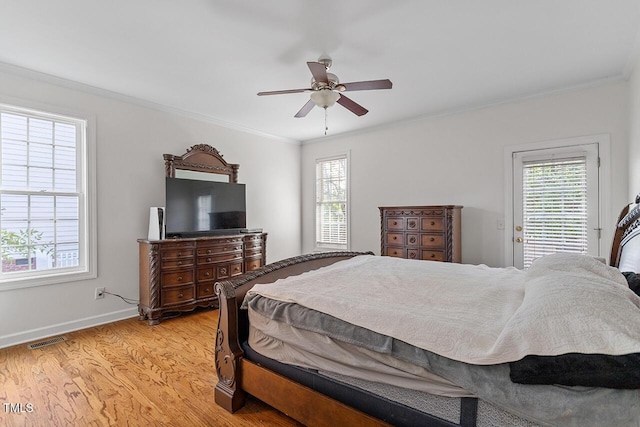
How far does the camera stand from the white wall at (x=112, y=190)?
3.08 metres

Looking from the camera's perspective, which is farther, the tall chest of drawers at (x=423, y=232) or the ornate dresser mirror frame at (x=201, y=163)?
the ornate dresser mirror frame at (x=201, y=163)

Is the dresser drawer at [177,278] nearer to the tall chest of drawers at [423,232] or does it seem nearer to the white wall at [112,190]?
the white wall at [112,190]

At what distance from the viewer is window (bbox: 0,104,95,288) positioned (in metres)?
3.06

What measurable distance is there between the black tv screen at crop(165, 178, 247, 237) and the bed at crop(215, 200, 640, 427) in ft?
7.36

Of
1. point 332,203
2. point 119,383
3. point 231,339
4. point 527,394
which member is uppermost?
point 332,203

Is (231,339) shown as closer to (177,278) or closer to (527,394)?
(527,394)

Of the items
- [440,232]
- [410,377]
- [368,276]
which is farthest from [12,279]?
[440,232]

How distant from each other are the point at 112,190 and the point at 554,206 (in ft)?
17.0

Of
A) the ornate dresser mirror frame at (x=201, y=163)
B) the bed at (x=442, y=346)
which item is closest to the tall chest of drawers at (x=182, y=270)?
the ornate dresser mirror frame at (x=201, y=163)

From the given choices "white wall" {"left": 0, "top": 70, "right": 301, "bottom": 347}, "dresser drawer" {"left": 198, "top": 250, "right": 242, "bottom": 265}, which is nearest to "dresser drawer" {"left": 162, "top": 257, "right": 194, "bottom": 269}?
"dresser drawer" {"left": 198, "top": 250, "right": 242, "bottom": 265}

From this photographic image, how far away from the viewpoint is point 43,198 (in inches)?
128

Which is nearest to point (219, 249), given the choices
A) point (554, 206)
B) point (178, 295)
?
point (178, 295)

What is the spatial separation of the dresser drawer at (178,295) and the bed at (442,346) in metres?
1.95

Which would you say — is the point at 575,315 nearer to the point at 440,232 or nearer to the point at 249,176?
the point at 440,232
